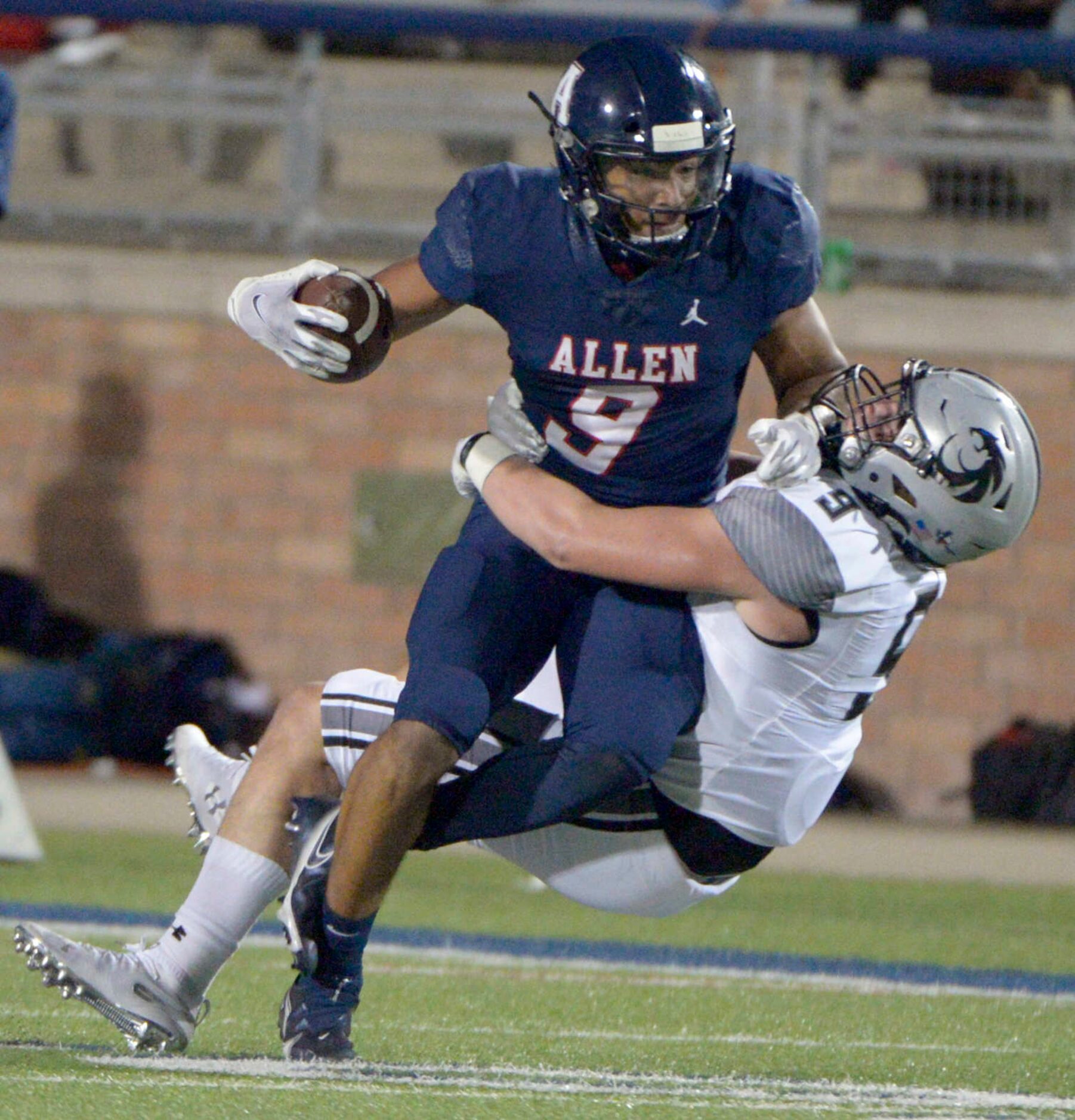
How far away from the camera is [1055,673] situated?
24.5 ft

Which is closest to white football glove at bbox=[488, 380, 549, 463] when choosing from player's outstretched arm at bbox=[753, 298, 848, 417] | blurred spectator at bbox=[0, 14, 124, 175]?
player's outstretched arm at bbox=[753, 298, 848, 417]

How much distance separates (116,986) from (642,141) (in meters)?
1.47

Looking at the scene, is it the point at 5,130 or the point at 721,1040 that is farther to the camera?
the point at 5,130

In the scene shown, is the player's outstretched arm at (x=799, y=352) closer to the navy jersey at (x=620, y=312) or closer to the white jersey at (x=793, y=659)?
the navy jersey at (x=620, y=312)

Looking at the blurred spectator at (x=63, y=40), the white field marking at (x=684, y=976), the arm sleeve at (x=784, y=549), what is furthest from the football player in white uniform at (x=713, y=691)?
the blurred spectator at (x=63, y=40)

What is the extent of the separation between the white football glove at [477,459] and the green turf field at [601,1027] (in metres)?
0.89

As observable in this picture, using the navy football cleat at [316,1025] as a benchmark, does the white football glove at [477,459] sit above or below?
above

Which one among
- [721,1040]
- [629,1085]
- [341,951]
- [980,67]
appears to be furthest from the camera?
[980,67]

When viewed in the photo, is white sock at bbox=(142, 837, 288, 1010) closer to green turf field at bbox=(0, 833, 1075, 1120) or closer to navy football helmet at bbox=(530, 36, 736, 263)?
green turf field at bbox=(0, 833, 1075, 1120)

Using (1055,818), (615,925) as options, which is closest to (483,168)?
(615,925)

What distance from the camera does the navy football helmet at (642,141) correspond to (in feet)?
10.1

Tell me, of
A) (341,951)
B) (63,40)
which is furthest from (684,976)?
(63,40)

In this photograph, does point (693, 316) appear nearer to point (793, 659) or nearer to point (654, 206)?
point (654, 206)

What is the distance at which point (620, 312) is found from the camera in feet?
10.4
